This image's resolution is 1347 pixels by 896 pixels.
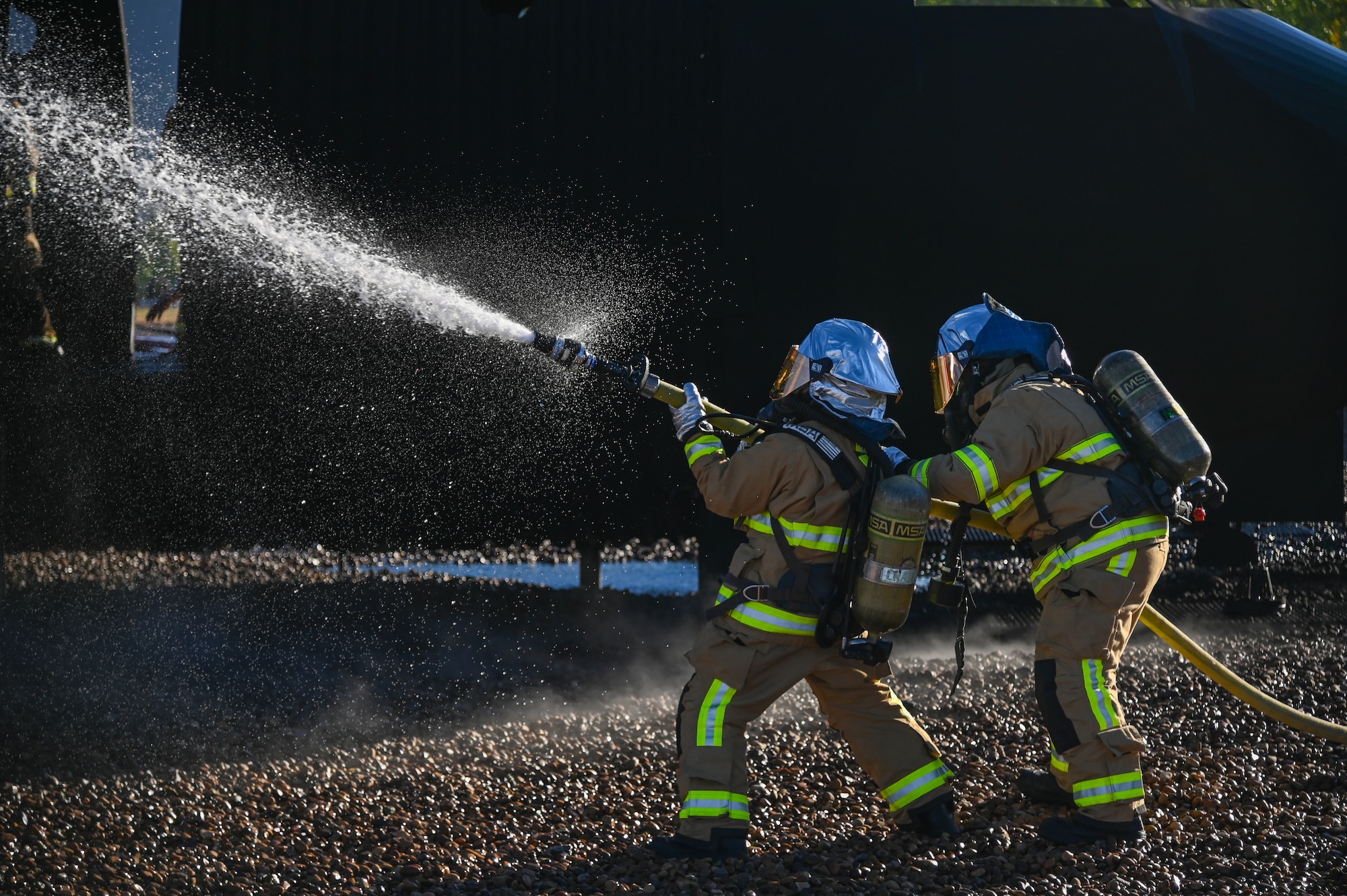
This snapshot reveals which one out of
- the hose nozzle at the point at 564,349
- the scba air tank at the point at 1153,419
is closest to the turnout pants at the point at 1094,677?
the scba air tank at the point at 1153,419

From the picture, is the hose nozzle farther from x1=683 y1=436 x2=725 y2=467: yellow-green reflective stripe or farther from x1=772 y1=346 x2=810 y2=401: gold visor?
x1=772 y1=346 x2=810 y2=401: gold visor

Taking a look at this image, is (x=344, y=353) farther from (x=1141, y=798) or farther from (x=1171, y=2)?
(x=1171, y=2)

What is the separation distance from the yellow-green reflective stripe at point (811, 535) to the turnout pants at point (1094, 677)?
83 cm

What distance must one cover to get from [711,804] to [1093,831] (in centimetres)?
128

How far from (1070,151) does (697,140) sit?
1.92 metres

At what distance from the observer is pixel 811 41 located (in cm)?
564

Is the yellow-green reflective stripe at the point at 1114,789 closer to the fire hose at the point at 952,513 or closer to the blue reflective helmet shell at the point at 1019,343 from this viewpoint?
the fire hose at the point at 952,513

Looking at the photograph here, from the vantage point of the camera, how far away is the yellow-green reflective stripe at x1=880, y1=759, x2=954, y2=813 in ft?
11.9

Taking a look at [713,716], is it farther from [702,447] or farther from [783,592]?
[702,447]

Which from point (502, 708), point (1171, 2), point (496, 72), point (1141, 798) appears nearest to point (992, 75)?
point (1171, 2)

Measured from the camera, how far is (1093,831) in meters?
3.61

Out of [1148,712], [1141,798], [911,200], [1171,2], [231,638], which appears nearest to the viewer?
[1141,798]

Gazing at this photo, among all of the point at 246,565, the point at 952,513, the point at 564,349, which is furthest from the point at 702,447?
the point at 246,565

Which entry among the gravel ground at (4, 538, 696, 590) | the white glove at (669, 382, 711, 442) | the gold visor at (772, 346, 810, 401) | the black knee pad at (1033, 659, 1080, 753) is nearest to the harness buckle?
the black knee pad at (1033, 659, 1080, 753)
